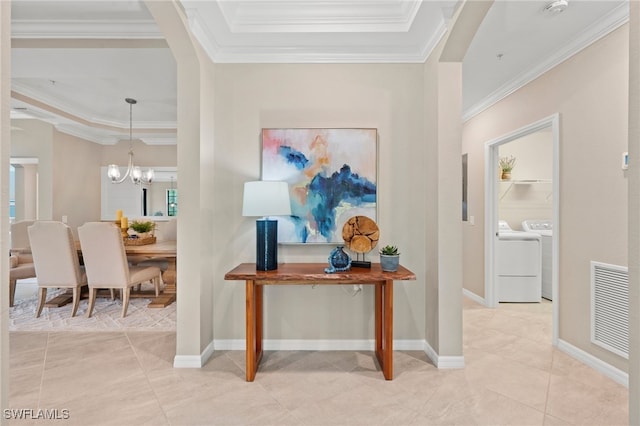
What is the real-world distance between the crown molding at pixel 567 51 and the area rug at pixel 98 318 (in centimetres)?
432

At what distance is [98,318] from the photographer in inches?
141

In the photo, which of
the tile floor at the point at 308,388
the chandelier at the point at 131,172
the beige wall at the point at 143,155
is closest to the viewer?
the tile floor at the point at 308,388

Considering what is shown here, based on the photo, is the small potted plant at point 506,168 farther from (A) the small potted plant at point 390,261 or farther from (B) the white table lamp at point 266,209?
(B) the white table lamp at point 266,209

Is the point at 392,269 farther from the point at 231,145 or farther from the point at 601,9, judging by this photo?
the point at 601,9

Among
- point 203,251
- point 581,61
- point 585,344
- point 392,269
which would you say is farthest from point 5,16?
point 585,344

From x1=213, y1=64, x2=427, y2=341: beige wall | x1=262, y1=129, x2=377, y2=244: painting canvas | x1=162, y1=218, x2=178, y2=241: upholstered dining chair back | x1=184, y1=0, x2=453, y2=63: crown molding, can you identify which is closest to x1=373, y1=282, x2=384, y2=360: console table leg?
x1=213, y1=64, x2=427, y2=341: beige wall

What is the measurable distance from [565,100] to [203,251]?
3265 mm

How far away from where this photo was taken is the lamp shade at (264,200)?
2.30m

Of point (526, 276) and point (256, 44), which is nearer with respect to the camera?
point (256, 44)

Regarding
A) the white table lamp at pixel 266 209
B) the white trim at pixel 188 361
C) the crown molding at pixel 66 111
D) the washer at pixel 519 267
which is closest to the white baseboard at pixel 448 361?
the white table lamp at pixel 266 209

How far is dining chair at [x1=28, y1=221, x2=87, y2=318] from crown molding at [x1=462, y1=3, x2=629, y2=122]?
4982mm

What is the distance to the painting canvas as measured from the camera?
274cm

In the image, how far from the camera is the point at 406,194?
9.17 ft

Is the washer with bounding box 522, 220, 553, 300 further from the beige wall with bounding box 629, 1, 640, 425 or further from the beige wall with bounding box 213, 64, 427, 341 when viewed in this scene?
the beige wall with bounding box 629, 1, 640, 425
